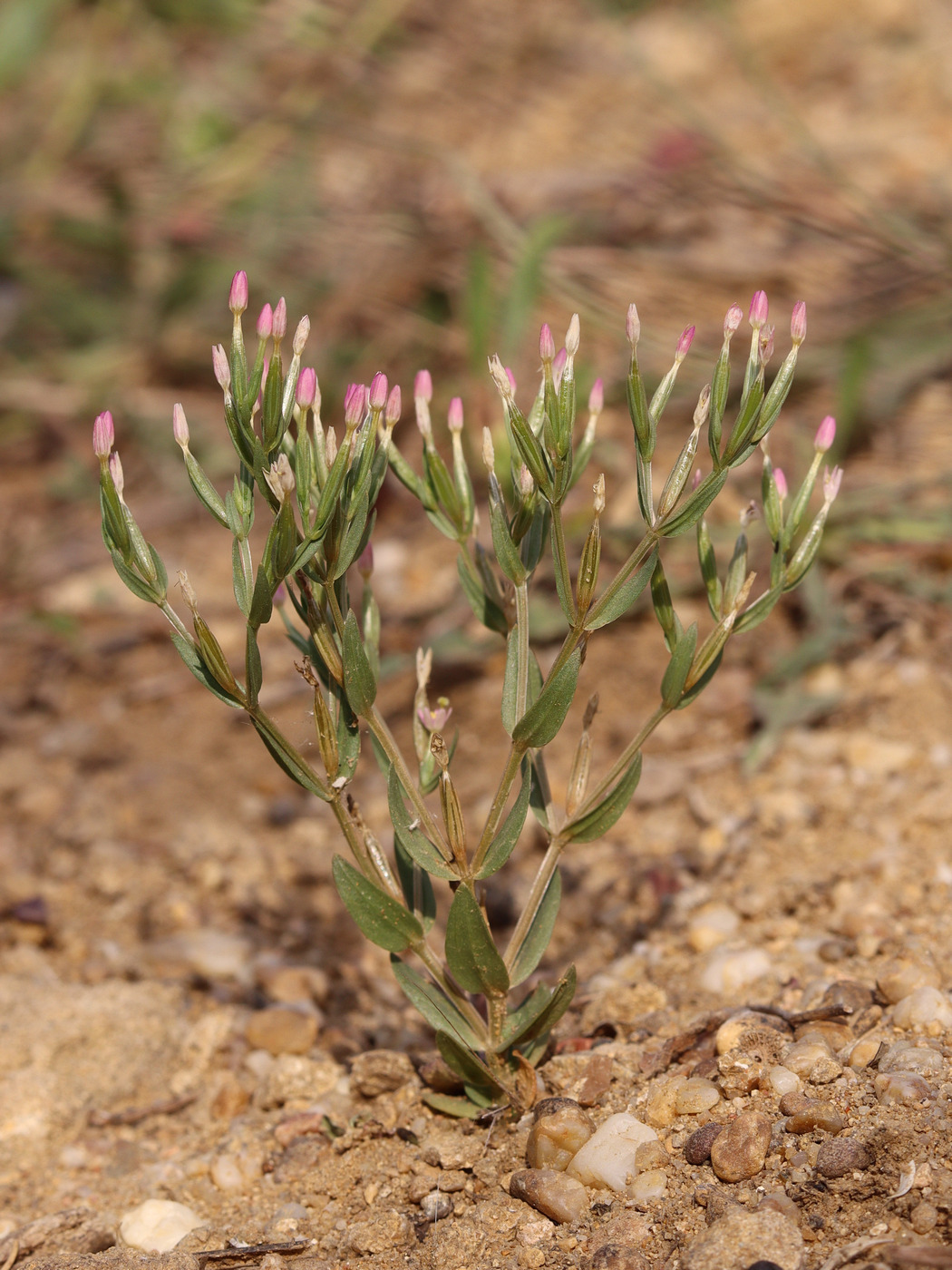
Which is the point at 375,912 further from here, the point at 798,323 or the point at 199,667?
the point at 798,323

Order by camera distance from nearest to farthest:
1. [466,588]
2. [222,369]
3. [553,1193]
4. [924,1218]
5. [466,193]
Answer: [924,1218]
[222,369]
[553,1193]
[466,588]
[466,193]

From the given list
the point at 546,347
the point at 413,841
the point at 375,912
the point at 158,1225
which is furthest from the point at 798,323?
the point at 158,1225

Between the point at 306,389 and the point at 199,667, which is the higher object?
the point at 306,389

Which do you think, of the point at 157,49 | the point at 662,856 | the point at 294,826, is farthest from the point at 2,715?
the point at 157,49

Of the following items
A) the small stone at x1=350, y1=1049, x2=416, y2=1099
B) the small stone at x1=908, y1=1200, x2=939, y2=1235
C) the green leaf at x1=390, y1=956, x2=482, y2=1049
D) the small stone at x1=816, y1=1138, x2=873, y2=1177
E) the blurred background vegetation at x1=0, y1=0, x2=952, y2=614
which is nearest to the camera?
the small stone at x1=908, y1=1200, x2=939, y2=1235

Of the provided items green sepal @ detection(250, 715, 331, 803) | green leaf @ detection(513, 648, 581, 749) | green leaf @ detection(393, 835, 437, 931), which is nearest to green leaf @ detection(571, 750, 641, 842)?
green leaf @ detection(513, 648, 581, 749)

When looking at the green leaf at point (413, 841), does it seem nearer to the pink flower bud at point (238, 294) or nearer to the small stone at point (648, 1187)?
the small stone at point (648, 1187)

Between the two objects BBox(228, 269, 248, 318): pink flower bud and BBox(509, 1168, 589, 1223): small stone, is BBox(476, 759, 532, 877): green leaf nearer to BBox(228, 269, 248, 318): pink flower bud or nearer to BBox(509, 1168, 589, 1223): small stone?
BBox(509, 1168, 589, 1223): small stone
